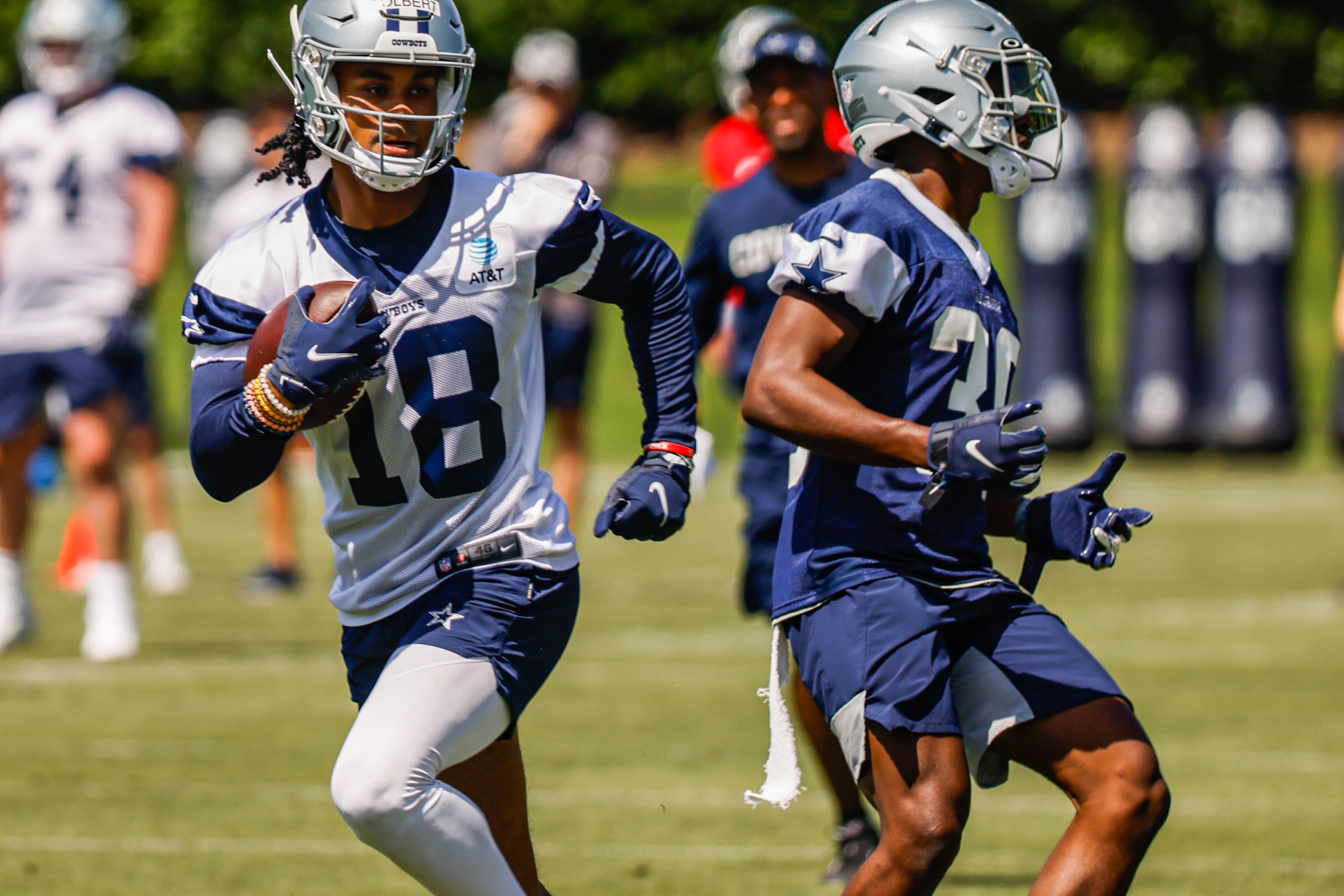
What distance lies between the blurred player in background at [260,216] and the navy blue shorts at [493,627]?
4.80 meters

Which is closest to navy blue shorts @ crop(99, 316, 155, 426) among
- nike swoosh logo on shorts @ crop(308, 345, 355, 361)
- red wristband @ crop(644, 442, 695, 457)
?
red wristband @ crop(644, 442, 695, 457)

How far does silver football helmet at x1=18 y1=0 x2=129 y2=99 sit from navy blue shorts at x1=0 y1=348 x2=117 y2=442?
105cm

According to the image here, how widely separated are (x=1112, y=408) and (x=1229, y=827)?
1286 centimetres

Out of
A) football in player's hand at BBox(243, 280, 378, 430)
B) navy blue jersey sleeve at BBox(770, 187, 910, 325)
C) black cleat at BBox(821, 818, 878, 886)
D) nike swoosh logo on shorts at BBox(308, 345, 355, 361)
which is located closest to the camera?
nike swoosh logo on shorts at BBox(308, 345, 355, 361)

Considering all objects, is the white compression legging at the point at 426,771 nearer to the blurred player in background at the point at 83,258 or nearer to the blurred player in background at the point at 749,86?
the blurred player in background at the point at 749,86

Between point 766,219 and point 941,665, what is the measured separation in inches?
94.1

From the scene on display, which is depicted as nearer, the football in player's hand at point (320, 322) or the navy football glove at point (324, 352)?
the navy football glove at point (324, 352)

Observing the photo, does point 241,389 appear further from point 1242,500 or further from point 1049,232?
point 1049,232

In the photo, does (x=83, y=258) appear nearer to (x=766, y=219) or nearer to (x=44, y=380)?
(x=44, y=380)

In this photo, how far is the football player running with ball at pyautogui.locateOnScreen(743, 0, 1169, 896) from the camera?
362 centimetres

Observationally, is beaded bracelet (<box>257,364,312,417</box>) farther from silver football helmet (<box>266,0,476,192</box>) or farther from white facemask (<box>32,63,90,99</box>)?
white facemask (<box>32,63,90,99</box>)

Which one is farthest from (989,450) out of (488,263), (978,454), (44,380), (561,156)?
(561,156)

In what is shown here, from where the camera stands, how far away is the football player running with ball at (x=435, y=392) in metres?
3.76

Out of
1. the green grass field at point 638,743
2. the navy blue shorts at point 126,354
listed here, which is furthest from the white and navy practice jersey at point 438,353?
the navy blue shorts at point 126,354
